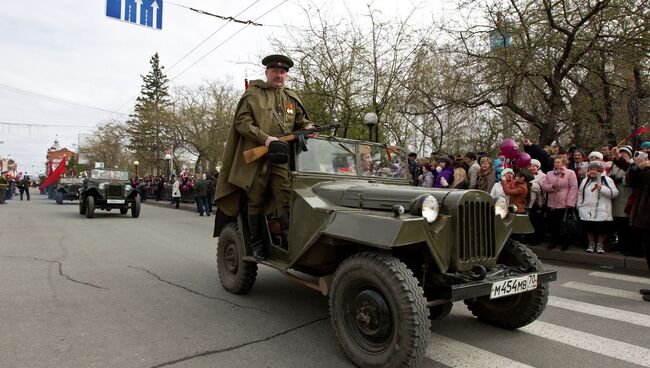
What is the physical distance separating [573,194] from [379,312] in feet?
19.7

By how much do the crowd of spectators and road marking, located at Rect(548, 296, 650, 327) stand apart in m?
2.35

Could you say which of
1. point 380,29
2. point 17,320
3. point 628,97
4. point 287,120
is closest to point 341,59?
point 380,29

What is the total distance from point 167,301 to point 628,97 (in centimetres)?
1280

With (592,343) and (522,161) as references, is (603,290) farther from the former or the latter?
(522,161)

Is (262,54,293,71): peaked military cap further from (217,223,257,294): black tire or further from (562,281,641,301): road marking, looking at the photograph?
(562,281,641,301): road marking

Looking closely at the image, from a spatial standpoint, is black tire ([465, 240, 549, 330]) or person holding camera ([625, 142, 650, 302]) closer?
black tire ([465, 240, 549, 330])

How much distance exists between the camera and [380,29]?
13727 mm

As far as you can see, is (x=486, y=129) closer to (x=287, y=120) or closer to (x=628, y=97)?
(x=628, y=97)

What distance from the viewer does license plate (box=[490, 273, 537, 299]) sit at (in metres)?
3.09

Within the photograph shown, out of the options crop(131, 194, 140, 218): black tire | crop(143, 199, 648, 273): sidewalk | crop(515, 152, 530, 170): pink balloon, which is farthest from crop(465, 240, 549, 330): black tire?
crop(131, 194, 140, 218): black tire

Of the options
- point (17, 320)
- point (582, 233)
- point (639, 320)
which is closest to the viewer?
point (17, 320)

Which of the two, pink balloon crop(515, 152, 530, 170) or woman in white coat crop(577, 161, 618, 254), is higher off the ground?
pink balloon crop(515, 152, 530, 170)

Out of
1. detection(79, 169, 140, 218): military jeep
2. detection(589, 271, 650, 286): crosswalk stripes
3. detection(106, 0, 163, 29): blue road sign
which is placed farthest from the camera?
detection(79, 169, 140, 218): military jeep

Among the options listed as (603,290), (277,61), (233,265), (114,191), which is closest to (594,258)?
(603,290)
